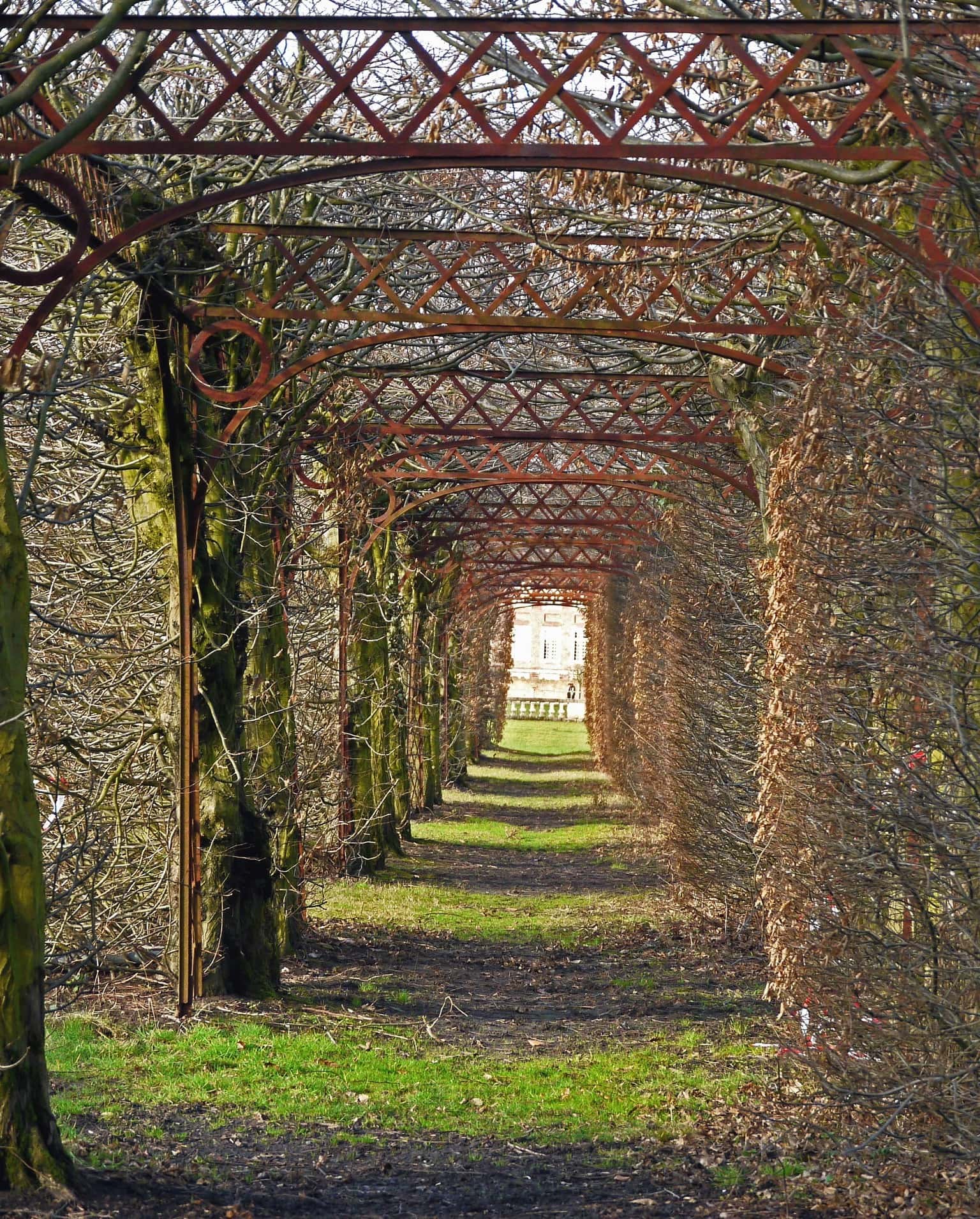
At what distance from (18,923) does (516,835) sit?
2058 centimetres

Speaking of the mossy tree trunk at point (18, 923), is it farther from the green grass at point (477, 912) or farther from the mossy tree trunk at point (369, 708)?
the mossy tree trunk at point (369, 708)

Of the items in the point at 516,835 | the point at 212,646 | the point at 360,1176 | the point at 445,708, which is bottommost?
the point at 516,835

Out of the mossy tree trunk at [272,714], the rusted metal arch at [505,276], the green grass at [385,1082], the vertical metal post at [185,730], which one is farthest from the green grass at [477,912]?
the rusted metal arch at [505,276]

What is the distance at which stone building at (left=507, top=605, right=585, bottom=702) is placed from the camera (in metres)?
83.2

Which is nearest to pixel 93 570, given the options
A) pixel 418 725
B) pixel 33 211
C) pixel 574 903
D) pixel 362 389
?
pixel 33 211

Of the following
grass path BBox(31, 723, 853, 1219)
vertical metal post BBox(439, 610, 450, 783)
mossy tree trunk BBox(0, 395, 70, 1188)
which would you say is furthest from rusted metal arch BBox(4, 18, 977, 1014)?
vertical metal post BBox(439, 610, 450, 783)

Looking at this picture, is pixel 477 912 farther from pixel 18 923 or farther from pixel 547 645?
pixel 547 645

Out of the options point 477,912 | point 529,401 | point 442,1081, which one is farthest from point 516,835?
point 442,1081

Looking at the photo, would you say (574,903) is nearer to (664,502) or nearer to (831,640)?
(664,502)

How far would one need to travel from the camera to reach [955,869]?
542 centimetres

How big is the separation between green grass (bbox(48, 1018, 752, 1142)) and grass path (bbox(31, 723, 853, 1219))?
0.02m

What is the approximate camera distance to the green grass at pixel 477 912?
15.0 metres

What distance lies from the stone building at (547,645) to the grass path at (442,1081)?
67.4m

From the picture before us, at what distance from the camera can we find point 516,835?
25.7 metres
